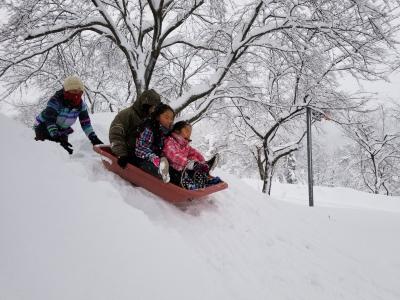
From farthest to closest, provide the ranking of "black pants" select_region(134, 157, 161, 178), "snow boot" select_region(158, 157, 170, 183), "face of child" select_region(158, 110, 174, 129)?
"face of child" select_region(158, 110, 174, 129) → "black pants" select_region(134, 157, 161, 178) → "snow boot" select_region(158, 157, 170, 183)

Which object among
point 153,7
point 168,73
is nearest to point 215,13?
point 153,7

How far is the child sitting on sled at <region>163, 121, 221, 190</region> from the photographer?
3699mm

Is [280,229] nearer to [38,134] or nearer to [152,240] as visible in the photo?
[152,240]

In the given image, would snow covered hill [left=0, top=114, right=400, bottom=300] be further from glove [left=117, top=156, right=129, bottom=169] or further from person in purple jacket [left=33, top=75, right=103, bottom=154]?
person in purple jacket [left=33, top=75, right=103, bottom=154]

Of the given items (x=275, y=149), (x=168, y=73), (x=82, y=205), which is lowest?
(x=82, y=205)

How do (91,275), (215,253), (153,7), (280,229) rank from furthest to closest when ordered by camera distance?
1. (153,7)
2. (280,229)
3. (215,253)
4. (91,275)

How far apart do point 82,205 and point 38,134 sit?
221 cm

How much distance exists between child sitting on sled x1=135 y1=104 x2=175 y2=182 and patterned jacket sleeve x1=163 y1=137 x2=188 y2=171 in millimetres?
125

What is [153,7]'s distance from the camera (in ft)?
22.9

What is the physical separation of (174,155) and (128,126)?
31.3 inches

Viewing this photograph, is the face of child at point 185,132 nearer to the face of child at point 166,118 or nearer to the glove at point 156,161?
the face of child at point 166,118

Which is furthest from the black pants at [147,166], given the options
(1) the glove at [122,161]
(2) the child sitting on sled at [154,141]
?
(1) the glove at [122,161]

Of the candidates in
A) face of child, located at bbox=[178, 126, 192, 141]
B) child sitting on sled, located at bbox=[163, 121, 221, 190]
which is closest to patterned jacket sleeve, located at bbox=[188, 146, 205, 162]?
child sitting on sled, located at bbox=[163, 121, 221, 190]

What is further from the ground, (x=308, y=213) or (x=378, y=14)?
(x=378, y=14)
